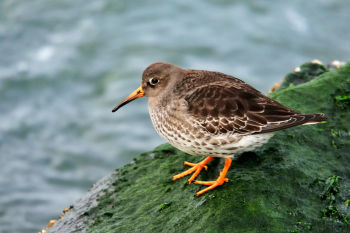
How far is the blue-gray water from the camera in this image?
1149cm

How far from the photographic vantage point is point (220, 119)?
5.66 m

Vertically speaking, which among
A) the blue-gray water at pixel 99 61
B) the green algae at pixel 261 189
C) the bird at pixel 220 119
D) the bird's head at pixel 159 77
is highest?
the blue-gray water at pixel 99 61

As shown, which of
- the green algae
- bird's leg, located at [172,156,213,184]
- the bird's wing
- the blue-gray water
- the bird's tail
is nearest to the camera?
the green algae

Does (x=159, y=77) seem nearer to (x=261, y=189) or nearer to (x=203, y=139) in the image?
(x=203, y=139)

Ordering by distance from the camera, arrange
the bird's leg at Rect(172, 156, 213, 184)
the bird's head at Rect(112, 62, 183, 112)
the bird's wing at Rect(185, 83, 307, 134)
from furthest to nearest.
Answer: the bird's head at Rect(112, 62, 183, 112) → the bird's leg at Rect(172, 156, 213, 184) → the bird's wing at Rect(185, 83, 307, 134)

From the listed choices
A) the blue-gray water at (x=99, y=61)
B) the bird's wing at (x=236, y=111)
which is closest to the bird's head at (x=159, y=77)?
the bird's wing at (x=236, y=111)

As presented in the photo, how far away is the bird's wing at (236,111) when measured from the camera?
5602 mm

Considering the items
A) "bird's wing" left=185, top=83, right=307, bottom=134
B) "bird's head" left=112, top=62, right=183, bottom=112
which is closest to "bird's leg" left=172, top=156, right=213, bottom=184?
"bird's wing" left=185, top=83, right=307, bottom=134

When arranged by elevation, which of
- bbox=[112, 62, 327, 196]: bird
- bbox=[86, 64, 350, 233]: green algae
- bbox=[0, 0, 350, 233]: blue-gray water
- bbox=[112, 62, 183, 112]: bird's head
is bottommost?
bbox=[86, 64, 350, 233]: green algae

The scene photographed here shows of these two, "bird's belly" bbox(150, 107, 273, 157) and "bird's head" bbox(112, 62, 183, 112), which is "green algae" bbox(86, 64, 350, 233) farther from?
"bird's head" bbox(112, 62, 183, 112)

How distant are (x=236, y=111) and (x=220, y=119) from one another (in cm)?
23

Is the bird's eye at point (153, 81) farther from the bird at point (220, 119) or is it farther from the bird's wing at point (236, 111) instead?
the bird's wing at point (236, 111)

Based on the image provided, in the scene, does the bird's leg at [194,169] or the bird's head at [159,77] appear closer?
the bird's leg at [194,169]

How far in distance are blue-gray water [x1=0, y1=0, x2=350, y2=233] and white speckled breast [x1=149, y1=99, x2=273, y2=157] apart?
531 centimetres
